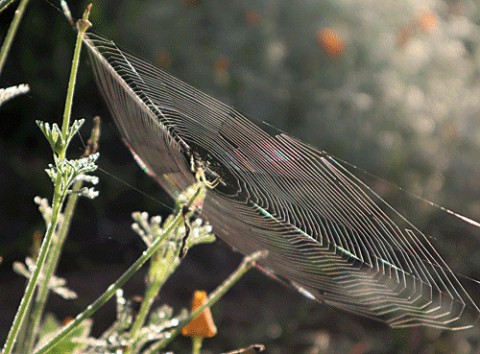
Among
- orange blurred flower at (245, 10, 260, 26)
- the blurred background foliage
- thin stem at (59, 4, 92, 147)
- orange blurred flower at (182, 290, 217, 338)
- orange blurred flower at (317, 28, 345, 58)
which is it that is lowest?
the blurred background foliage

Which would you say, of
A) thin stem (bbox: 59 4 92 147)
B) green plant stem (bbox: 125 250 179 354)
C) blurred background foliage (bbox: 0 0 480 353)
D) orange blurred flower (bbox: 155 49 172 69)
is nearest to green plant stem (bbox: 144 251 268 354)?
green plant stem (bbox: 125 250 179 354)

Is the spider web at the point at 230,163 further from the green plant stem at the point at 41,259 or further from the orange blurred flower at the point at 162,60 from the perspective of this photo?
the orange blurred flower at the point at 162,60

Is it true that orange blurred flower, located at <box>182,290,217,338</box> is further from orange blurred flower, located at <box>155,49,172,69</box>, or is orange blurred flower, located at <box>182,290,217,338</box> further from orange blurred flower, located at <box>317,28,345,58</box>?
orange blurred flower, located at <box>317,28,345,58</box>

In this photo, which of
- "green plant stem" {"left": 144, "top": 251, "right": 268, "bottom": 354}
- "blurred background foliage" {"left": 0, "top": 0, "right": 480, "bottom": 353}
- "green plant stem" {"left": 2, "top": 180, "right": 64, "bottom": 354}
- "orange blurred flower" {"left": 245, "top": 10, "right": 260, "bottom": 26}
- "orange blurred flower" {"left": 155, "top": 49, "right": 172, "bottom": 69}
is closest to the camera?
"green plant stem" {"left": 2, "top": 180, "right": 64, "bottom": 354}

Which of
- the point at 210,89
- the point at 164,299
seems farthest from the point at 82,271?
the point at 210,89

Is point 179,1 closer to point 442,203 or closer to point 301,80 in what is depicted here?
point 301,80

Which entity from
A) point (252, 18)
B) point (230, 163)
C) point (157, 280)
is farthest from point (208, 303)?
point (252, 18)
